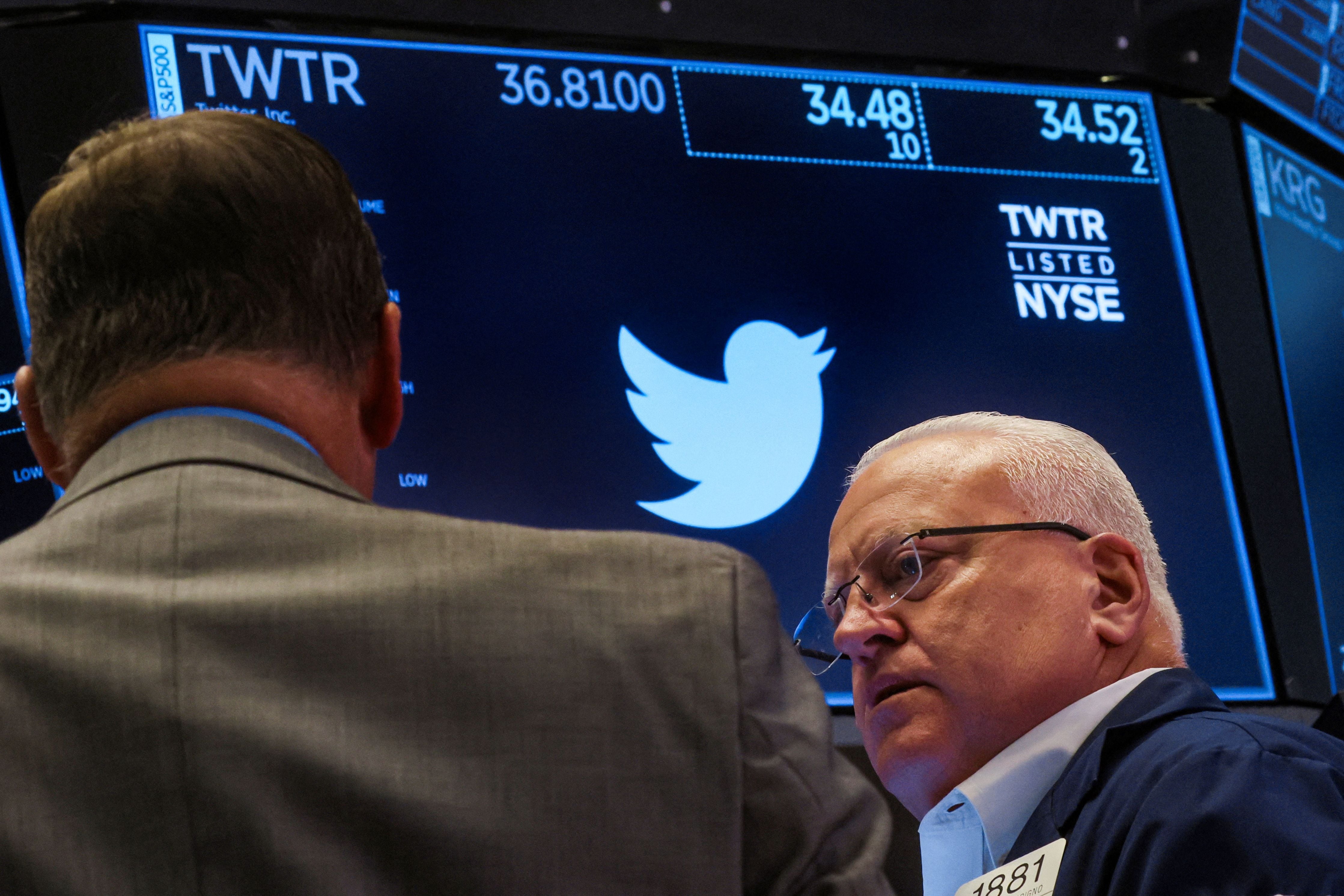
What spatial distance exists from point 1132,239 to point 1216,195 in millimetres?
247

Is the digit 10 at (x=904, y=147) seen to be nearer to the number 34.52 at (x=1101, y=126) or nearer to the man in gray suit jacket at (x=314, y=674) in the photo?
the number 34.52 at (x=1101, y=126)

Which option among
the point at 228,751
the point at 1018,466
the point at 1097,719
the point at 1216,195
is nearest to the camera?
the point at 228,751

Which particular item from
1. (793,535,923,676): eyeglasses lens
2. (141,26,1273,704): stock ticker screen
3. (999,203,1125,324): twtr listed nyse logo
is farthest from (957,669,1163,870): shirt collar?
(999,203,1125,324): twtr listed nyse logo

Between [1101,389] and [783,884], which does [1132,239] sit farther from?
[783,884]

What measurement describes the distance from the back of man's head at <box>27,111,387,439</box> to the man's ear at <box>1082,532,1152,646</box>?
1.21 m

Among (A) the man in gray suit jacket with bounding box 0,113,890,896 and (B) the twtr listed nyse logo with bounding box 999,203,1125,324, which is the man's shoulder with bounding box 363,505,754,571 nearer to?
(A) the man in gray suit jacket with bounding box 0,113,890,896

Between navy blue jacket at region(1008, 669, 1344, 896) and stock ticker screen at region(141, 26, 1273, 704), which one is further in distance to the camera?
stock ticker screen at region(141, 26, 1273, 704)

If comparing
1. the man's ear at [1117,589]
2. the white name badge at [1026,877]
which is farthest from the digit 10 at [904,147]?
the white name badge at [1026,877]

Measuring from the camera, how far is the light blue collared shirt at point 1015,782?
1.67m

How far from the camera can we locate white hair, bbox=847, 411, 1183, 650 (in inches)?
73.2

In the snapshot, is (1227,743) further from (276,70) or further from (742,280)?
(276,70)

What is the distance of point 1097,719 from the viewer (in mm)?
1676

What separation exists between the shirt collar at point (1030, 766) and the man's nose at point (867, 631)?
0.65ft

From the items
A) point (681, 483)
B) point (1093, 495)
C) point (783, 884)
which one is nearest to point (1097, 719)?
point (1093, 495)
